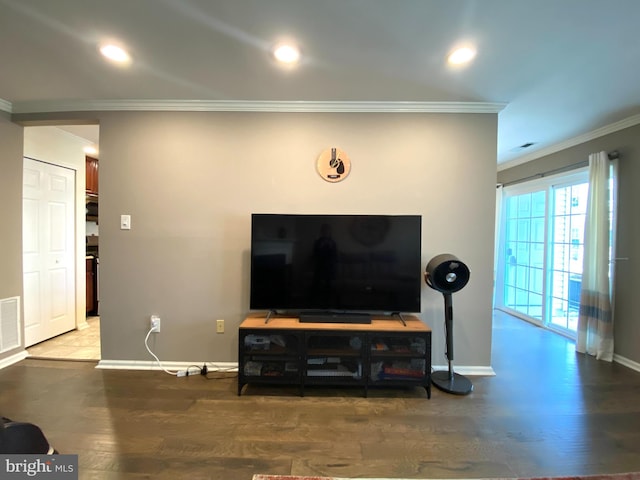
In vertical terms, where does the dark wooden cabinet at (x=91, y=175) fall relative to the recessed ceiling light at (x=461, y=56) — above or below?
below

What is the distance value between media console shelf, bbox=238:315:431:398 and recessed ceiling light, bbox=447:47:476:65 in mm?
1929

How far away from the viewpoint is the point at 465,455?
1.67 meters

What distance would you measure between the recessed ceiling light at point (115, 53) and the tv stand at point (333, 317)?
2.26 meters

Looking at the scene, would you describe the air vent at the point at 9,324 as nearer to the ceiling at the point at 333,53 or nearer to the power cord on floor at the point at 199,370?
the power cord on floor at the point at 199,370

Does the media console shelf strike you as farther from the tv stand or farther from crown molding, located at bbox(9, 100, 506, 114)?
crown molding, located at bbox(9, 100, 506, 114)

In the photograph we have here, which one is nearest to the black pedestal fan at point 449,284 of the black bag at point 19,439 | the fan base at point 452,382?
the fan base at point 452,382

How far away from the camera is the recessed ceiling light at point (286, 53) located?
1.83 metres

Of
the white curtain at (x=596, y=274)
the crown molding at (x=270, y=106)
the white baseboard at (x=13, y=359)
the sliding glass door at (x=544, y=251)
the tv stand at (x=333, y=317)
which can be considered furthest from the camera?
the sliding glass door at (x=544, y=251)

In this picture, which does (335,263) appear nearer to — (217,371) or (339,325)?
(339,325)

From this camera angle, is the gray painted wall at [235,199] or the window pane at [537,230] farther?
the window pane at [537,230]

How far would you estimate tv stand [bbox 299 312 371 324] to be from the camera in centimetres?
236

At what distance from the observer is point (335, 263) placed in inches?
94.6

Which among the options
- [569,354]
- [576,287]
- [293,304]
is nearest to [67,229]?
[293,304]

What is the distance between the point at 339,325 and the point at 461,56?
82.1 inches
